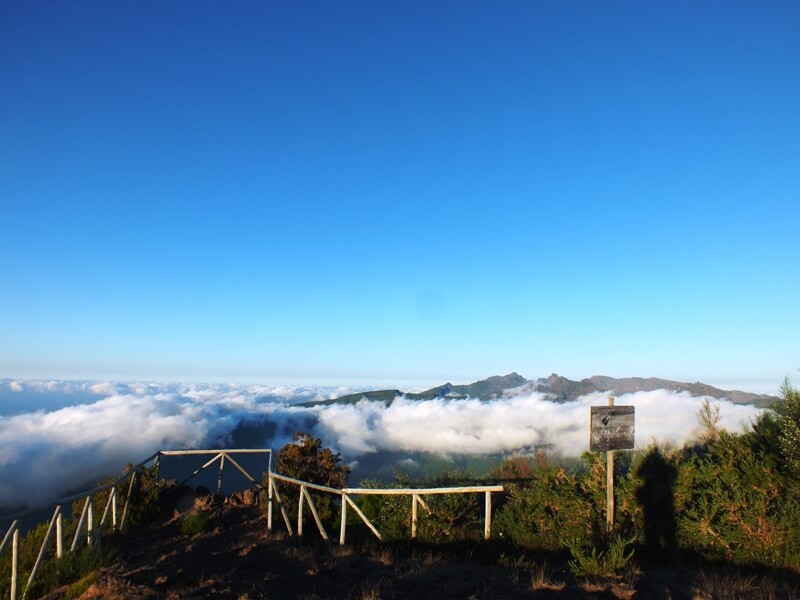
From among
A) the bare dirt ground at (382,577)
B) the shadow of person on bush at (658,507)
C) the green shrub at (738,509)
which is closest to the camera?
the bare dirt ground at (382,577)

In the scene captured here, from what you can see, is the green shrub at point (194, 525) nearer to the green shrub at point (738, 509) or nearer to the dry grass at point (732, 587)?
the green shrub at point (738, 509)

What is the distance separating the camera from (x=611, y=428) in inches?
353

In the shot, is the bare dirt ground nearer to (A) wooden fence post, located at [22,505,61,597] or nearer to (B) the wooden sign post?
(A) wooden fence post, located at [22,505,61,597]

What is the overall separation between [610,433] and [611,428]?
0.30 feet

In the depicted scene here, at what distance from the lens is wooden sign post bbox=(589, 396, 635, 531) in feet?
29.0

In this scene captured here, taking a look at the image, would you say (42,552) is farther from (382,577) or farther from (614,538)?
(614,538)

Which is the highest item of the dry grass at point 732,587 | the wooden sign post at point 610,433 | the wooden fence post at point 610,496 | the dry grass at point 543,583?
the wooden sign post at point 610,433

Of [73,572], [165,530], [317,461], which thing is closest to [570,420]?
[317,461]

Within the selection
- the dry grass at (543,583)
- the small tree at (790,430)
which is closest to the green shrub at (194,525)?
the dry grass at (543,583)

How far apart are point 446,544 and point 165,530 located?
8841mm

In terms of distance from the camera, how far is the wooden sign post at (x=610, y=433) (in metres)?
8.85

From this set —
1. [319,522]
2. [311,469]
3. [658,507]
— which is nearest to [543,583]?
[658,507]

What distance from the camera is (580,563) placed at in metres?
7.68

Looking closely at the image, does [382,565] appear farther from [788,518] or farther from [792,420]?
[792,420]
